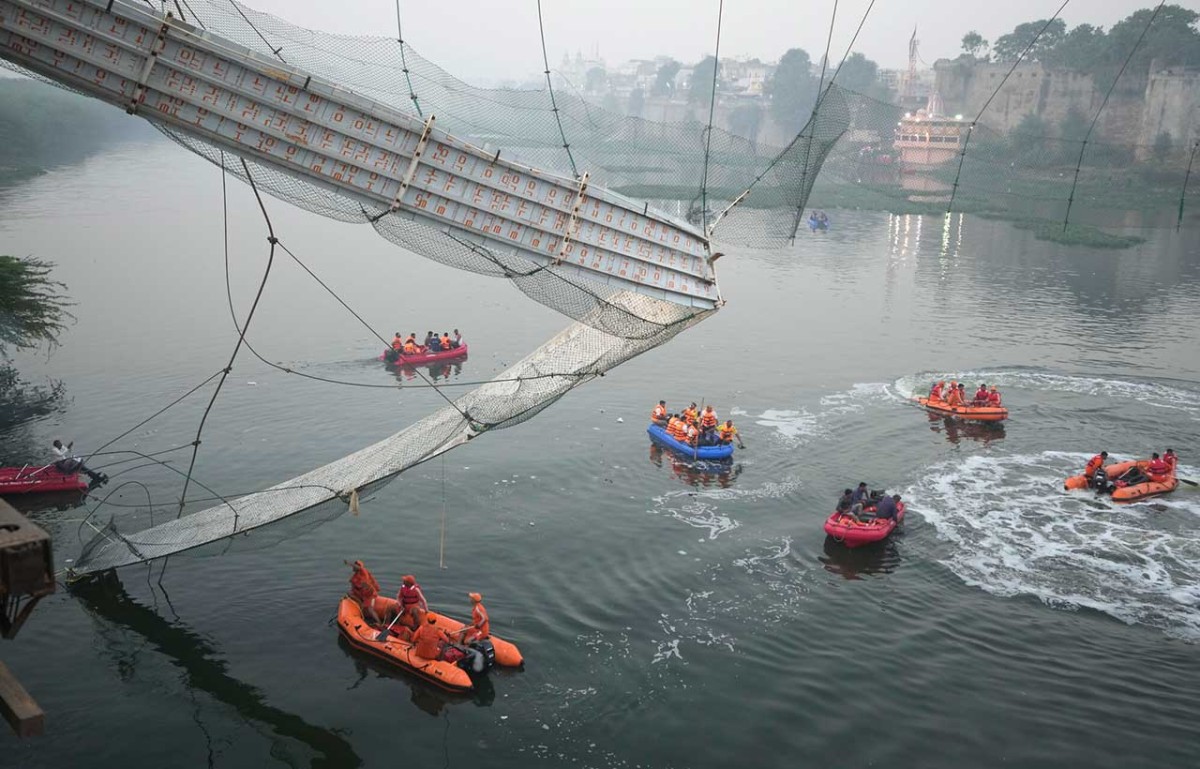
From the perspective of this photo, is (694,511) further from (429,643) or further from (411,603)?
A: (429,643)

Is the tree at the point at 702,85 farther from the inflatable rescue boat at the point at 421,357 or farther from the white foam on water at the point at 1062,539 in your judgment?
the white foam on water at the point at 1062,539

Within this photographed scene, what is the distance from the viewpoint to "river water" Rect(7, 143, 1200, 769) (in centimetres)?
1524

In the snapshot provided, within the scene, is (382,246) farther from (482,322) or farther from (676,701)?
(676,701)

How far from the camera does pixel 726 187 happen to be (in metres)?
26.3

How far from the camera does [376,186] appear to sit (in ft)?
50.2

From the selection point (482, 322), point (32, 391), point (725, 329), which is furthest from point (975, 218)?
point (32, 391)

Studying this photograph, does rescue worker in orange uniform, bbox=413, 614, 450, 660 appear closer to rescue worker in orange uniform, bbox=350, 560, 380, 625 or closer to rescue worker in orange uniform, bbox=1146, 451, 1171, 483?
rescue worker in orange uniform, bbox=350, 560, 380, 625

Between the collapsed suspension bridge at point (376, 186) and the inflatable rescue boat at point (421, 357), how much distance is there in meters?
18.2

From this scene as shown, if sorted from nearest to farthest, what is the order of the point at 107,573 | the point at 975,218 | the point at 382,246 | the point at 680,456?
1. the point at 107,573
2. the point at 680,456
3. the point at 382,246
4. the point at 975,218

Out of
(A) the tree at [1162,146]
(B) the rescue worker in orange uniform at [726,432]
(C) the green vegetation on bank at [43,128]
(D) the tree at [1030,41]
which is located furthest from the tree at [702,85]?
(B) the rescue worker in orange uniform at [726,432]

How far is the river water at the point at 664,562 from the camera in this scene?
15.2 metres

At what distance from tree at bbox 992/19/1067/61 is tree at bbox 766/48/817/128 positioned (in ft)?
77.9

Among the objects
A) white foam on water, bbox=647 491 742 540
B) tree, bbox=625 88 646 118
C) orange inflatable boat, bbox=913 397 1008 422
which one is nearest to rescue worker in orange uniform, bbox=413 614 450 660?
white foam on water, bbox=647 491 742 540

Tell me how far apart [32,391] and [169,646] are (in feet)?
61.3
